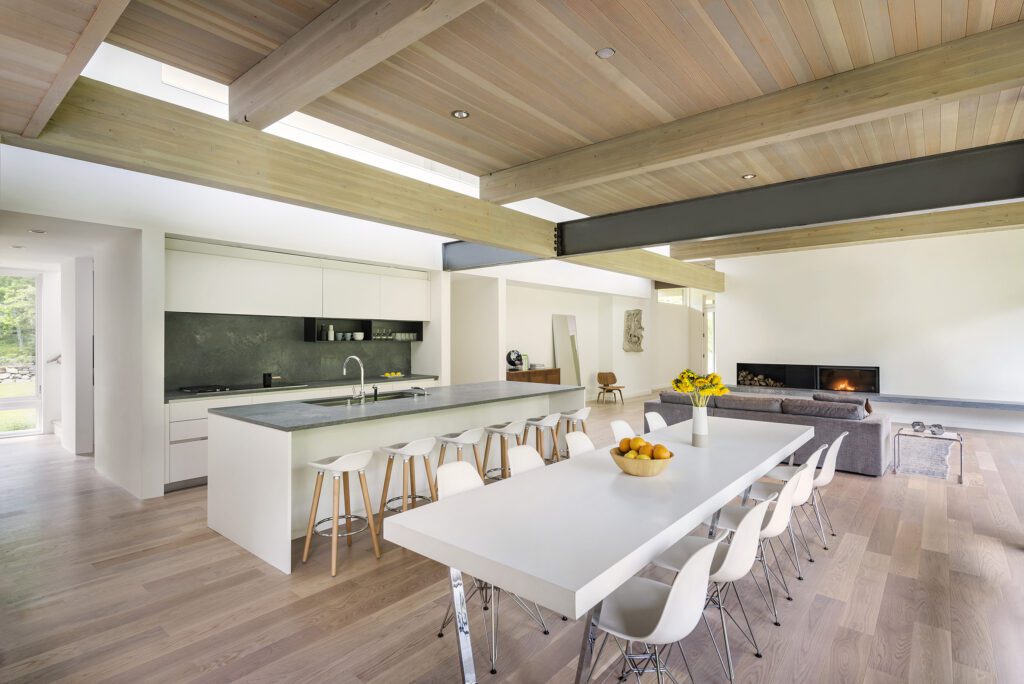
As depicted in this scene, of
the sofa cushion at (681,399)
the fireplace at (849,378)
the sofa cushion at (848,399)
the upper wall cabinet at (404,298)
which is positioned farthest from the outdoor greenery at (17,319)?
the fireplace at (849,378)

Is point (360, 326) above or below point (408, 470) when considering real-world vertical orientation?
above

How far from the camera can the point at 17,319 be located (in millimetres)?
6977

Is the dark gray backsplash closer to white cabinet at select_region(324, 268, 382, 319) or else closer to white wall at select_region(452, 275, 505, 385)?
white cabinet at select_region(324, 268, 382, 319)

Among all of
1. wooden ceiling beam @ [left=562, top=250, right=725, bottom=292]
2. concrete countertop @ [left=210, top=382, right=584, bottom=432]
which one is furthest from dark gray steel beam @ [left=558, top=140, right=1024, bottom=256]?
concrete countertop @ [left=210, top=382, right=584, bottom=432]

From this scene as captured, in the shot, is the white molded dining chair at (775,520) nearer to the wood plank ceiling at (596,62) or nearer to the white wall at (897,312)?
the wood plank ceiling at (596,62)

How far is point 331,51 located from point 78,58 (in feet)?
2.84

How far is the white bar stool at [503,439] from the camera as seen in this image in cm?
462

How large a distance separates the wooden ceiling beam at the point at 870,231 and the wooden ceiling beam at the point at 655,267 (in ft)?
1.41

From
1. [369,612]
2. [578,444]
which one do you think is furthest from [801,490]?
[369,612]

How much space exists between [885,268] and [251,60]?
9.20 m

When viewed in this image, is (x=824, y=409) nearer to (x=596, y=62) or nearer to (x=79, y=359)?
(x=596, y=62)

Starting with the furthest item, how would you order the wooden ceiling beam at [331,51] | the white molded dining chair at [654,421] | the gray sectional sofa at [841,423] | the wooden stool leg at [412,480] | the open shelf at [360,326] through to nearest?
1. the open shelf at [360,326]
2. the gray sectional sofa at [841,423]
3. the white molded dining chair at [654,421]
4. the wooden stool leg at [412,480]
5. the wooden ceiling beam at [331,51]

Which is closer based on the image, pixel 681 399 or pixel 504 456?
pixel 504 456

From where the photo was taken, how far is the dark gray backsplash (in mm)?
5270
